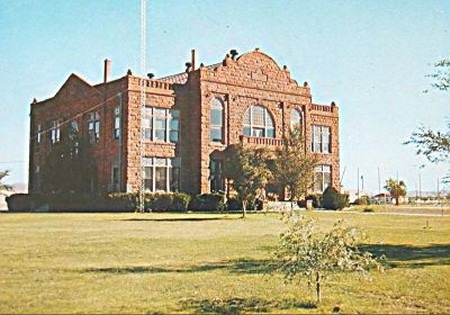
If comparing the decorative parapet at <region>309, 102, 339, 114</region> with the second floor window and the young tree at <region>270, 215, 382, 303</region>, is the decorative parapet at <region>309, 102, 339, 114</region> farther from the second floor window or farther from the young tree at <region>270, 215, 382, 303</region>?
the young tree at <region>270, 215, 382, 303</region>

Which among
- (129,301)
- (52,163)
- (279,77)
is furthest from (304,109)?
(129,301)

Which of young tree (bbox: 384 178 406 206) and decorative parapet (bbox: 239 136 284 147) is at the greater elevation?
decorative parapet (bbox: 239 136 284 147)

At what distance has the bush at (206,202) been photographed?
42.3 m

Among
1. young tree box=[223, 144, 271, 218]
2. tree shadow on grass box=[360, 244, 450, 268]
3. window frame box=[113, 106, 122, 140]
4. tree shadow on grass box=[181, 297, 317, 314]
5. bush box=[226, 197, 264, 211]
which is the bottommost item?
tree shadow on grass box=[181, 297, 317, 314]

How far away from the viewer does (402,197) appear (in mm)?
71188

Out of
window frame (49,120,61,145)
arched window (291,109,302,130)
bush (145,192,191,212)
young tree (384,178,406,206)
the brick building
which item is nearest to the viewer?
bush (145,192,191,212)

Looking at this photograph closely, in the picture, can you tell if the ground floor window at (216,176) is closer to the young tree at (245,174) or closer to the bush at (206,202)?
the bush at (206,202)

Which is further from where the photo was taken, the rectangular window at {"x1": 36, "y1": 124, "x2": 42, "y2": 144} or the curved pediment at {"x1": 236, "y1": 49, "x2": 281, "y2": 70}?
the rectangular window at {"x1": 36, "y1": 124, "x2": 42, "y2": 144}

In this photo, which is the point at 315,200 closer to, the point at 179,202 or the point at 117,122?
the point at 179,202

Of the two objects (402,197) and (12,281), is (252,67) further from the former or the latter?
(12,281)

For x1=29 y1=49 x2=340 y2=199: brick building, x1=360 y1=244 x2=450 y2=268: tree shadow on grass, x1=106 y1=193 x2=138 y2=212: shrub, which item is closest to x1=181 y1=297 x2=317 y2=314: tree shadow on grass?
x1=360 y1=244 x2=450 y2=268: tree shadow on grass

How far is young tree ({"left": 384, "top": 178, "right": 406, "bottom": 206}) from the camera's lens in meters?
68.1

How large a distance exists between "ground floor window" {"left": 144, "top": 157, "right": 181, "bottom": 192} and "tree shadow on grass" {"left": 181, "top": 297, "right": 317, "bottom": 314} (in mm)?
33337

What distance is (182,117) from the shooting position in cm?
4491
